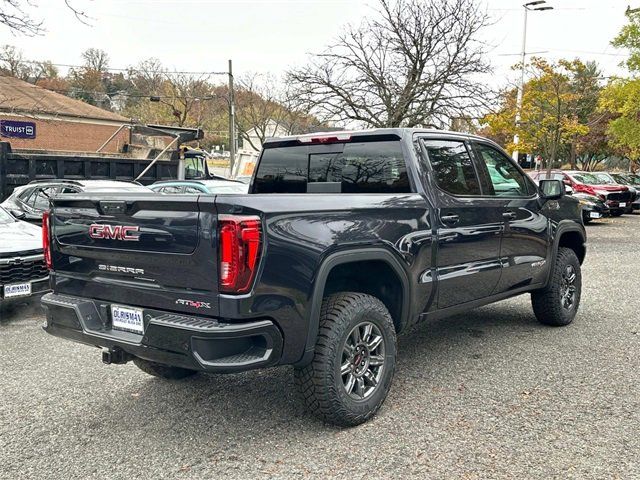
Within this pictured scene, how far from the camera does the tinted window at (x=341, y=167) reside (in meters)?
4.36

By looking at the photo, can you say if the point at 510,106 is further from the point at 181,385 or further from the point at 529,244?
the point at 181,385

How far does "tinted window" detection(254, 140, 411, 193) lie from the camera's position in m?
4.36

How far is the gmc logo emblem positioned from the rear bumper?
447 millimetres

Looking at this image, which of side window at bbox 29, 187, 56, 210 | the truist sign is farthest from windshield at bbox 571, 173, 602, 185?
the truist sign

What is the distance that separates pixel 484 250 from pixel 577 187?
1765 cm

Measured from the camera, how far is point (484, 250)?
15.7ft

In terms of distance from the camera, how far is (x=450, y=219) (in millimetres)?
4398

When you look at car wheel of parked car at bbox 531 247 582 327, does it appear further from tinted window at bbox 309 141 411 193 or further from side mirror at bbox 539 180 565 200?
tinted window at bbox 309 141 411 193

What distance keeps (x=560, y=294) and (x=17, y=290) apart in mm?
5814

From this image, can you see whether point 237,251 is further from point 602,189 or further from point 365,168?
point 602,189

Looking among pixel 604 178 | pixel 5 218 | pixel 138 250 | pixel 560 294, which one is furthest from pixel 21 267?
pixel 604 178

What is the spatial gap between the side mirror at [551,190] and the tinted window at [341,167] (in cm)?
209

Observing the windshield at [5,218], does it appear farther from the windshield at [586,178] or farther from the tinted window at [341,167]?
the windshield at [586,178]

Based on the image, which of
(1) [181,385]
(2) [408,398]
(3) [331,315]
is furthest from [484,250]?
(1) [181,385]
